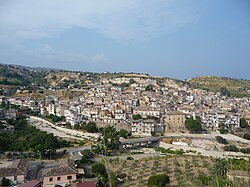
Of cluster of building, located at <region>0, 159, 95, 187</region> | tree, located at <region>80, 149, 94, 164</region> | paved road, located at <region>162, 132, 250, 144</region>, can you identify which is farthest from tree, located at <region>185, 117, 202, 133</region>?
cluster of building, located at <region>0, 159, 95, 187</region>

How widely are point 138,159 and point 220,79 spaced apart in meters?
54.1

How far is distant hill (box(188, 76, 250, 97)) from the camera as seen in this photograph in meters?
56.0

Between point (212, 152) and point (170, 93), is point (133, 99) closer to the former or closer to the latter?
point (170, 93)

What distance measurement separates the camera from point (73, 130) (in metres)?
27.8

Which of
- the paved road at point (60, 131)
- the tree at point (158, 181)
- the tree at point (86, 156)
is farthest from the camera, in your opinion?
the paved road at point (60, 131)

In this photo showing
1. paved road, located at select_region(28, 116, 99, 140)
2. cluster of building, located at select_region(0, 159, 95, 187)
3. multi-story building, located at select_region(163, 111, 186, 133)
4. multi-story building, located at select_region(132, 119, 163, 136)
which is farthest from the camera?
multi-story building, located at select_region(163, 111, 186, 133)

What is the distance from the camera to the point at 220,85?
203ft

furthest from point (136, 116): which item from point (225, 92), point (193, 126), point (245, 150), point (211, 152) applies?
point (225, 92)

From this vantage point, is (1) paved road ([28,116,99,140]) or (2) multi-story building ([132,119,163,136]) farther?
(2) multi-story building ([132,119,163,136])

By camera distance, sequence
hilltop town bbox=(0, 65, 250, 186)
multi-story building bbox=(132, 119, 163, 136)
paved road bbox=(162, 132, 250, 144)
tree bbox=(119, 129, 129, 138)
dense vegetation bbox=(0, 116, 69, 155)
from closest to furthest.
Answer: hilltop town bbox=(0, 65, 250, 186) → dense vegetation bbox=(0, 116, 69, 155) → paved road bbox=(162, 132, 250, 144) → tree bbox=(119, 129, 129, 138) → multi-story building bbox=(132, 119, 163, 136)

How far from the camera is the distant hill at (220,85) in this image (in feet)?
184

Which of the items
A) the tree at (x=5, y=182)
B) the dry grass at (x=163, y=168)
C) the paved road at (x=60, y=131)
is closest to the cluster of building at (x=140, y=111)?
the paved road at (x=60, y=131)

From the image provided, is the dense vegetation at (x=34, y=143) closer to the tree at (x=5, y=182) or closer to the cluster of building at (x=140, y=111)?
the tree at (x=5, y=182)

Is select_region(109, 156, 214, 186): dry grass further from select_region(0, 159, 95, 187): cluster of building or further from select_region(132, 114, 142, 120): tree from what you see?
select_region(132, 114, 142, 120): tree
